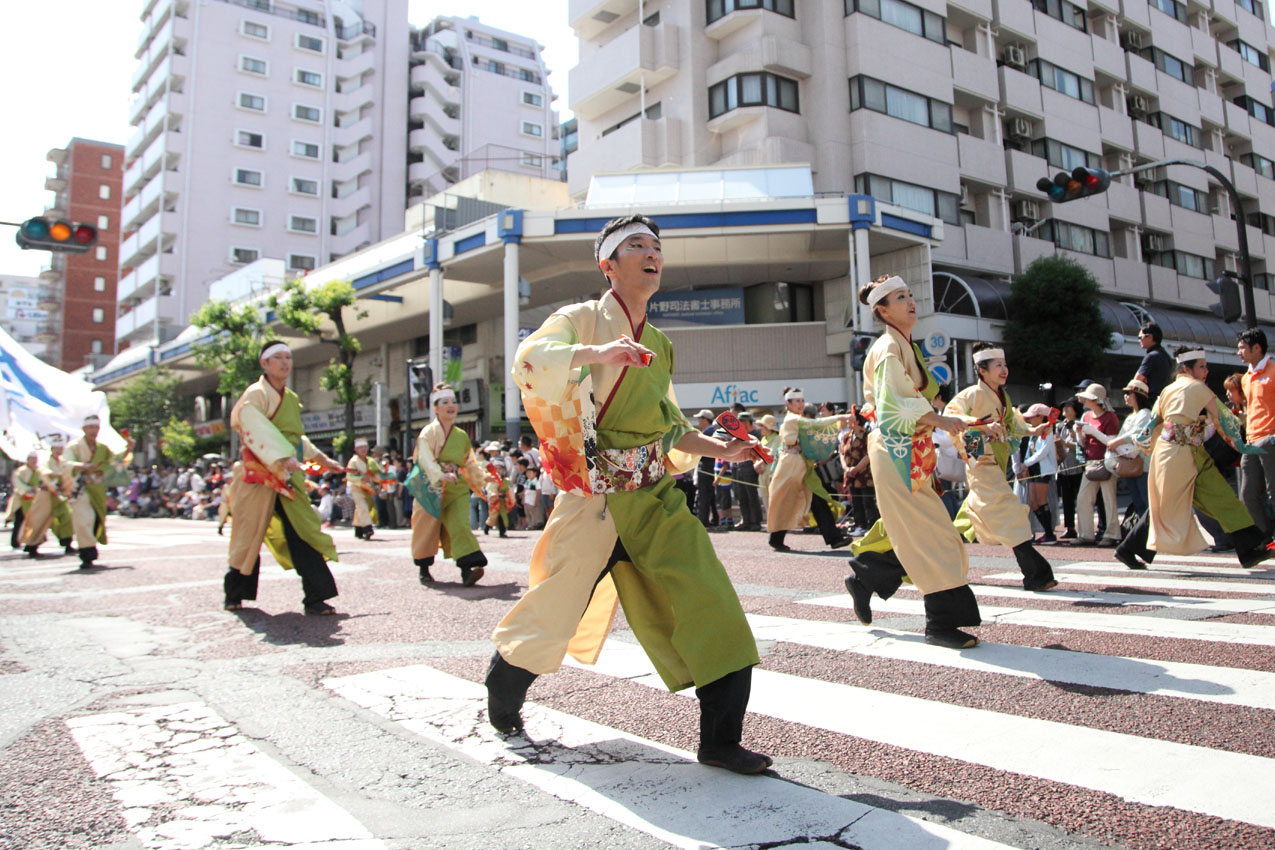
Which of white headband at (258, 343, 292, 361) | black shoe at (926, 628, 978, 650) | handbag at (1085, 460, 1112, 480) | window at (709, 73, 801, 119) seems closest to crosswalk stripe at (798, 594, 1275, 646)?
black shoe at (926, 628, 978, 650)

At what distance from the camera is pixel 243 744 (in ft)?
10.7

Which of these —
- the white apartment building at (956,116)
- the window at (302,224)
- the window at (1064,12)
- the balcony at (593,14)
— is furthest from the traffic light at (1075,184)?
the window at (302,224)

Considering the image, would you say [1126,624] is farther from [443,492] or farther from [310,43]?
[310,43]

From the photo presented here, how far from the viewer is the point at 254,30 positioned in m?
55.9

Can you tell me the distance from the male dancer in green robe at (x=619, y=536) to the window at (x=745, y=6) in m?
26.5

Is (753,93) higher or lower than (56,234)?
higher

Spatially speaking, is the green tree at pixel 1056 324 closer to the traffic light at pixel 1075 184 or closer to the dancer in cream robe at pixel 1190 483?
the traffic light at pixel 1075 184

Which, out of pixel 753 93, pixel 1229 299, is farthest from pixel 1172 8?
pixel 1229 299

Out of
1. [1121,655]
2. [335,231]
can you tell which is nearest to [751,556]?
[1121,655]

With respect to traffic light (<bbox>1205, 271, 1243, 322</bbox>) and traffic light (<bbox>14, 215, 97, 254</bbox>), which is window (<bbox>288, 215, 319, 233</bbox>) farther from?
traffic light (<bbox>1205, 271, 1243, 322</bbox>)

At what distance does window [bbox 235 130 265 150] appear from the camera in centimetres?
5469

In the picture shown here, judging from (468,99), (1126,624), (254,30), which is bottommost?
(1126,624)

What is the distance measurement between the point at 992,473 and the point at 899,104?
2430cm

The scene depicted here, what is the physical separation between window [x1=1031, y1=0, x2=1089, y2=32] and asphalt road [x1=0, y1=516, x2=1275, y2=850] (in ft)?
109
